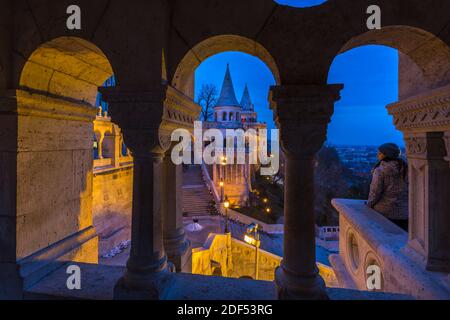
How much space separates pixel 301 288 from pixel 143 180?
1699mm

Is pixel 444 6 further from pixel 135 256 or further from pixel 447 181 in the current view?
pixel 135 256

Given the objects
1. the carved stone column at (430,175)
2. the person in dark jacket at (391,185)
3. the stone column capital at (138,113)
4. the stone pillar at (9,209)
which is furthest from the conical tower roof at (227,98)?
the stone column capital at (138,113)

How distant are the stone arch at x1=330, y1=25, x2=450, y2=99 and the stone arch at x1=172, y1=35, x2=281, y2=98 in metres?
0.65

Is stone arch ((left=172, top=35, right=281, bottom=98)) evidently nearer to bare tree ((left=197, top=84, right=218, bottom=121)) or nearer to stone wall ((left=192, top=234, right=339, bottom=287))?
stone wall ((left=192, top=234, right=339, bottom=287))

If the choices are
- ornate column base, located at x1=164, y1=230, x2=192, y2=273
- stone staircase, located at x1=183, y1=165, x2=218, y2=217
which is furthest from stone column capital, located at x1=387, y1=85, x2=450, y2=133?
stone staircase, located at x1=183, y1=165, x2=218, y2=217

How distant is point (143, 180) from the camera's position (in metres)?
2.33

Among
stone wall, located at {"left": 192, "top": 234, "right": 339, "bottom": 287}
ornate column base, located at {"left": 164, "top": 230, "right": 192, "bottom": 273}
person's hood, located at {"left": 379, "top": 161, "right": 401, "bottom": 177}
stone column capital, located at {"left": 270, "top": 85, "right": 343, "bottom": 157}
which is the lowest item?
stone wall, located at {"left": 192, "top": 234, "right": 339, "bottom": 287}

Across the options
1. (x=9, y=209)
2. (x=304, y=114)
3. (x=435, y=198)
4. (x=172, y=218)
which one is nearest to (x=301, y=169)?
(x=304, y=114)

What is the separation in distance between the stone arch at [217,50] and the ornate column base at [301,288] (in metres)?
1.74

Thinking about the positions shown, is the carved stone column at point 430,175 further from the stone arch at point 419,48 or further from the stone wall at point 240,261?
the stone wall at point 240,261

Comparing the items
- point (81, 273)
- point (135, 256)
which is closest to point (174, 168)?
point (135, 256)

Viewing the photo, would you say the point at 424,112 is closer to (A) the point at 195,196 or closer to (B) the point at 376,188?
(B) the point at 376,188

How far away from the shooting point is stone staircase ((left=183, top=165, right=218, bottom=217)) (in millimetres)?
20492

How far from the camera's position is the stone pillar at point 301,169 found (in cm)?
205
